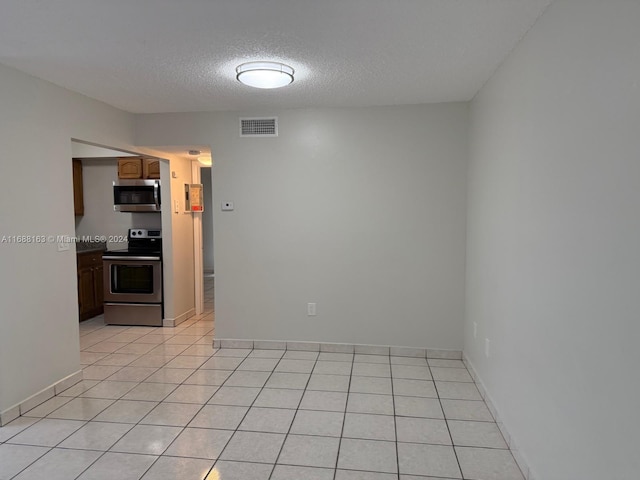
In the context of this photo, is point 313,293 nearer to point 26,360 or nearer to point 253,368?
point 253,368

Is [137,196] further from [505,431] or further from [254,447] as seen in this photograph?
[505,431]

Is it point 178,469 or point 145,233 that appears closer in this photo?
point 178,469

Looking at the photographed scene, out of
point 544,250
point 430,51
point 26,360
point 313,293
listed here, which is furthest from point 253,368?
point 430,51

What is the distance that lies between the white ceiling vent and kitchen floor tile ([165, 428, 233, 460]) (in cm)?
272

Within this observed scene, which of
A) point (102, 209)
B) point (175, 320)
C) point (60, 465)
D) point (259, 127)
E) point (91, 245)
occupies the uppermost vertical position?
point (259, 127)

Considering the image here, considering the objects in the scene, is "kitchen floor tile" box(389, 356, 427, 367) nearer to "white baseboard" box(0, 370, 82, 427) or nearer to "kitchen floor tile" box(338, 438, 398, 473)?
"kitchen floor tile" box(338, 438, 398, 473)

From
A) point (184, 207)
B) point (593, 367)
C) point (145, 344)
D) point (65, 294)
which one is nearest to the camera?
→ point (593, 367)

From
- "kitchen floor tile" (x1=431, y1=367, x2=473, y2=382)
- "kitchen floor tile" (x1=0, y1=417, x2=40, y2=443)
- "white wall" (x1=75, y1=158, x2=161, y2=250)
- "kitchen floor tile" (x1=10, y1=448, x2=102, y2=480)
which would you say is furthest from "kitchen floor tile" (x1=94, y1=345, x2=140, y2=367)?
"kitchen floor tile" (x1=431, y1=367, x2=473, y2=382)

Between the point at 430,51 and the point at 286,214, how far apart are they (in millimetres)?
2099

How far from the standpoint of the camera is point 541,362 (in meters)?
2.04

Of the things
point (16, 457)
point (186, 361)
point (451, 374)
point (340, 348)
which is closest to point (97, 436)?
point (16, 457)

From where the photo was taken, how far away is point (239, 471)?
7.42ft

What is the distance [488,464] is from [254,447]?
4.44 feet

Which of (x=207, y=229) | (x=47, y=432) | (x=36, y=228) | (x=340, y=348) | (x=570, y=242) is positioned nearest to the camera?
(x=570, y=242)
